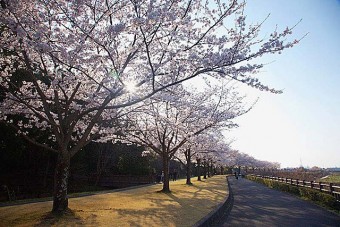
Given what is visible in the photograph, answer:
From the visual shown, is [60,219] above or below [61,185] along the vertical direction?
below

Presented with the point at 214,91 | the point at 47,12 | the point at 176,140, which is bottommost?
the point at 176,140

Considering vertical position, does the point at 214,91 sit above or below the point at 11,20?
above

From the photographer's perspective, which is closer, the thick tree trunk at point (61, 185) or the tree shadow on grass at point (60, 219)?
the tree shadow on grass at point (60, 219)

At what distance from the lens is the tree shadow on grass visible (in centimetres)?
752

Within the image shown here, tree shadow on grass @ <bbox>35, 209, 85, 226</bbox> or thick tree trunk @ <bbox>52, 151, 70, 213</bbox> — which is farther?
thick tree trunk @ <bbox>52, 151, 70, 213</bbox>

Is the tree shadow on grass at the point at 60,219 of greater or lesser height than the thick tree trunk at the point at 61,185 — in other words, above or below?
below

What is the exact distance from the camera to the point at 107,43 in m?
7.70

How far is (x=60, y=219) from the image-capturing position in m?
8.02

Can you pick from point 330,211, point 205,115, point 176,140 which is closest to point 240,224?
point 330,211

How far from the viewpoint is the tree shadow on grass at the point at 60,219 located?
752 cm

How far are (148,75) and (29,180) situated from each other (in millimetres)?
26166

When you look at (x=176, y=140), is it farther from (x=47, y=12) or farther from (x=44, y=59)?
(x=47, y=12)

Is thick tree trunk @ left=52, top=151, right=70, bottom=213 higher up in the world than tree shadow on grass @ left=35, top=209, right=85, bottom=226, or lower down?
higher up

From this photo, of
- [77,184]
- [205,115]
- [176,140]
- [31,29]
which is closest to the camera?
[31,29]
